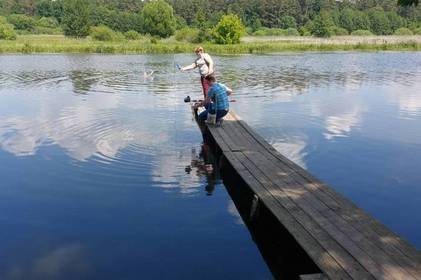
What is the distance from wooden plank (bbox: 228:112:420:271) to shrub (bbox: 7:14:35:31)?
374 feet

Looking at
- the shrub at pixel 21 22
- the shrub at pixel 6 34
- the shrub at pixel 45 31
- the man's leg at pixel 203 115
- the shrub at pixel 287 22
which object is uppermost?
the shrub at pixel 287 22

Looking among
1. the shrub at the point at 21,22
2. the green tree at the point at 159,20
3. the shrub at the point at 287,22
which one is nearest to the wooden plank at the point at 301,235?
the green tree at the point at 159,20

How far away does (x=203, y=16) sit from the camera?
100375mm

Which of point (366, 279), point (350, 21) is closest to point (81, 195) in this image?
point (366, 279)

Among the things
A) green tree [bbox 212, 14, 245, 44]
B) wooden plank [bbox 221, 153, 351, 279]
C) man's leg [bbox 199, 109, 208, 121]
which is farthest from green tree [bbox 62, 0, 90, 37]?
wooden plank [bbox 221, 153, 351, 279]

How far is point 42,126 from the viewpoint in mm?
15211

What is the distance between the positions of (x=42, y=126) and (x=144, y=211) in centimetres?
825

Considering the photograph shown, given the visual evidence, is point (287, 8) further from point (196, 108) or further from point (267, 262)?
point (267, 262)

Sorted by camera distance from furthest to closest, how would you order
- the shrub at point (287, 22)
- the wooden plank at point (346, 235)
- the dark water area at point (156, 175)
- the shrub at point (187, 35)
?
1. the shrub at point (287, 22)
2. the shrub at point (187, 35)
3. the dark water area at point (156, 175)
4. the wooden plank at point (346, 235)

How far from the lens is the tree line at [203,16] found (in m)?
93.0

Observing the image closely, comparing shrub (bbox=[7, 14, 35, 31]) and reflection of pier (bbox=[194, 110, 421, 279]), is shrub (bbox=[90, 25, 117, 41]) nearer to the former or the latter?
shrub (bbox=[7, 14, 35, 31])

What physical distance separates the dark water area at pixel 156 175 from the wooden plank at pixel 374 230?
120cm

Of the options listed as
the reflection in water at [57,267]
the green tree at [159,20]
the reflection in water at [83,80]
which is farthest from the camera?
the green tree at [159,20]

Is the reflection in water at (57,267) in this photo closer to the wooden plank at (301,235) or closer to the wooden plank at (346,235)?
the wooden plank at (301,235)
